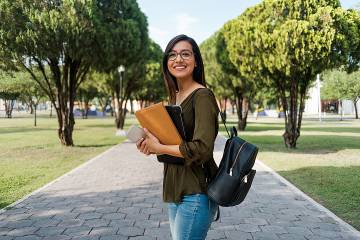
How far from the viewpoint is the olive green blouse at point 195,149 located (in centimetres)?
226

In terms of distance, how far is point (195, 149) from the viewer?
7.38 ft

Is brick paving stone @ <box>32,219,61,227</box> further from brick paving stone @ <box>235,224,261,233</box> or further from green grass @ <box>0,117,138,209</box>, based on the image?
brick paving stone @ <box>235,224,261,233</box>

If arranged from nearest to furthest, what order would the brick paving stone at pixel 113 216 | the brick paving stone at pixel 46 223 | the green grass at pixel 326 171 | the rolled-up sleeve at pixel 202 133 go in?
1. the rolled-up sleeve at pixel 202 133
2. the brick paving stone at pixel 46 223
3. the brick paving stone at pixel 113 216
4. the green grass at pixel 326 171

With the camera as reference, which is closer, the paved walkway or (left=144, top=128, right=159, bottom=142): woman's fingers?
(left=144, top=128, right=159, bottom=142): woman's fingers

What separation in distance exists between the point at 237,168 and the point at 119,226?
3.79 meters

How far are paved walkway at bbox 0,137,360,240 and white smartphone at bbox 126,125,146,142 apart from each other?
308cm

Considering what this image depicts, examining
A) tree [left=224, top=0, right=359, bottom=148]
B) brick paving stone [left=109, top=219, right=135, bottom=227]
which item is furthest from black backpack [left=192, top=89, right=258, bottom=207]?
tree [left=224, top=0, right=359, bottom=148]

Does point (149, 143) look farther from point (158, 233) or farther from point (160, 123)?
point (158, 233)

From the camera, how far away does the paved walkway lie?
5371mm

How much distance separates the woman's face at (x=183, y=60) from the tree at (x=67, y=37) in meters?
13.2

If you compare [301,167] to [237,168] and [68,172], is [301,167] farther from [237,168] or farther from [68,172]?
[237,168]

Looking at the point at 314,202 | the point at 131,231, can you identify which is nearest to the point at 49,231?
the point at 131,231

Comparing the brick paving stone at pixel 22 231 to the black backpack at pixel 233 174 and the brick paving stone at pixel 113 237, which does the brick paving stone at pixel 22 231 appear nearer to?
the brick paving stone at pixel 113 237

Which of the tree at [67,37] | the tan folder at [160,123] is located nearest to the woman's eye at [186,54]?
the tan folder at [160,123]
